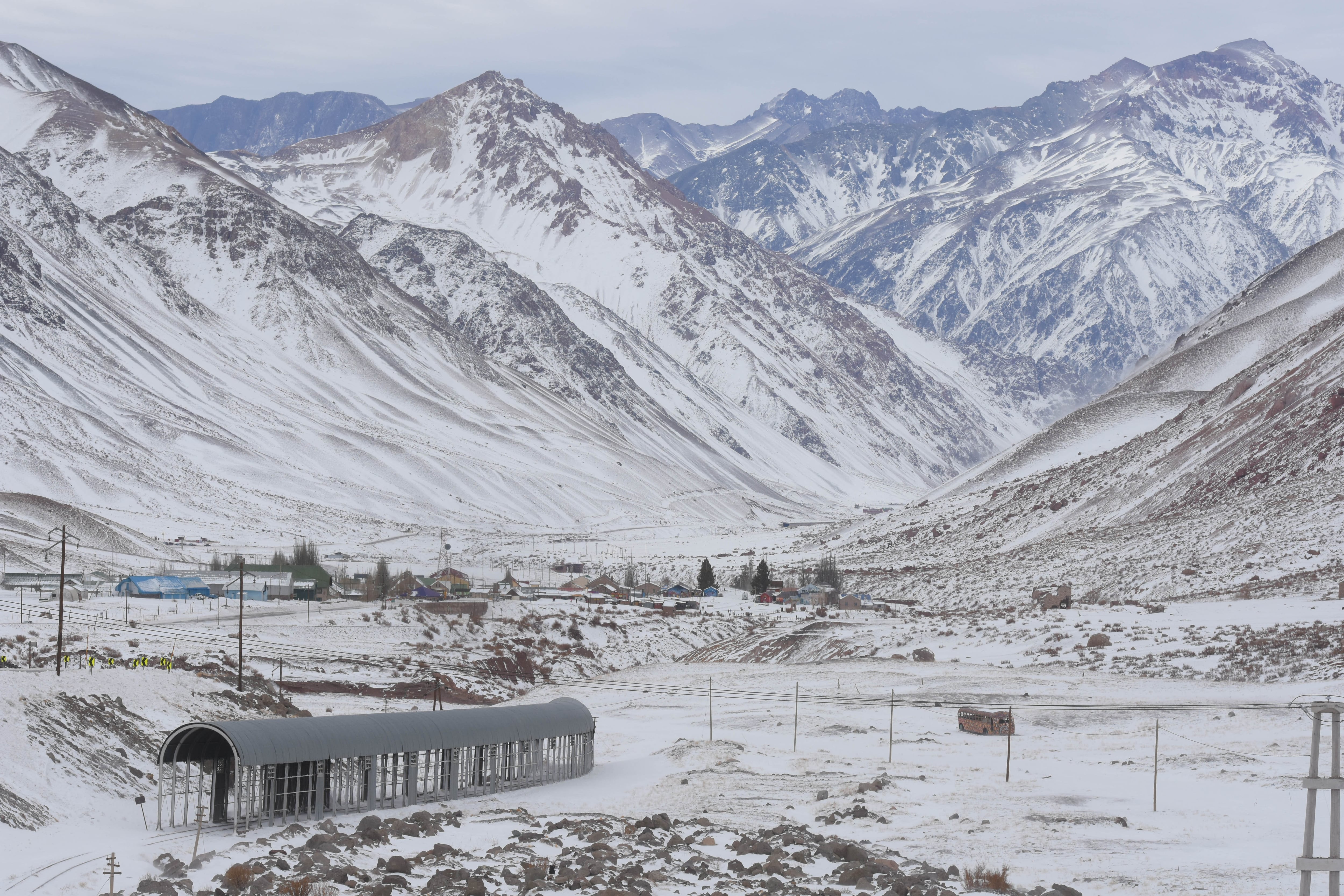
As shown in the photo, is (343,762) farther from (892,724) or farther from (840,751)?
(892,724)

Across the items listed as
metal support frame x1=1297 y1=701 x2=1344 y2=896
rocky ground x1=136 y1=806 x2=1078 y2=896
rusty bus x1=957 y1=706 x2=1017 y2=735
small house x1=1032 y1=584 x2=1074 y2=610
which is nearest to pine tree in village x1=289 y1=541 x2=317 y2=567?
small house x1=1032 y1=584 x2=1074 y2=610

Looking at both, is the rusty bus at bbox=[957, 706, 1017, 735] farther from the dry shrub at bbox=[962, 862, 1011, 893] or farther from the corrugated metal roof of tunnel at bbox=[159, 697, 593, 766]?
the dry shrub at bbox=[962, 862, 1011, 893]

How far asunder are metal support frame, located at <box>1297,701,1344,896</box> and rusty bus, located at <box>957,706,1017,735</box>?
93.7ft

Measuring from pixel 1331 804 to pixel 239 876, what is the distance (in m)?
21.6

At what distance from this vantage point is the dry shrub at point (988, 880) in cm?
3148

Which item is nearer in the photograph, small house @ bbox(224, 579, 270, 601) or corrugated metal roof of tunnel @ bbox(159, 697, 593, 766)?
corrugated metal roof of tunnel @ bbox(159, 697, 593, 766)

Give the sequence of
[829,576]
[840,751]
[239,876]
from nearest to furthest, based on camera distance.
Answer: [239,876], [840,751], [829,576]

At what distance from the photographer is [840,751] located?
175 ft

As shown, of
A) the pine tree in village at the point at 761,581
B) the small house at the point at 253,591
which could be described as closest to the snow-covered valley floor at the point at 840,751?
the small house at the point at 253,591

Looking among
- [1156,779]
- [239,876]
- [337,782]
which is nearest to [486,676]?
[337,782]

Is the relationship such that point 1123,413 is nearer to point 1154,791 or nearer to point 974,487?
point 974,487

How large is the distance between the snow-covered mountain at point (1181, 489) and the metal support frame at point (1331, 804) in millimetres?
50216

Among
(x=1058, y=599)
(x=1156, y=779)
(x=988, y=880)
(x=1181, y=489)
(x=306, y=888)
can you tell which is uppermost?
(x=1181, y=489)

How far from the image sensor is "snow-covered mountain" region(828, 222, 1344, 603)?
291 feet
